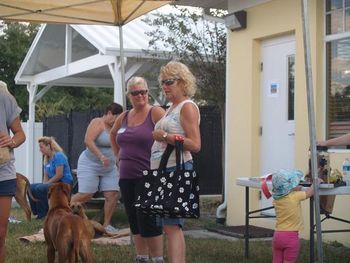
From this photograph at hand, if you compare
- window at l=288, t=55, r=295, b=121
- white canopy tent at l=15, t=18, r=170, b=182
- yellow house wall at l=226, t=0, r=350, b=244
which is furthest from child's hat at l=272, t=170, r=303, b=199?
white canopy tent at l=15, t=18, r=170, b=182

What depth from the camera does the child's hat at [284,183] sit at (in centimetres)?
545

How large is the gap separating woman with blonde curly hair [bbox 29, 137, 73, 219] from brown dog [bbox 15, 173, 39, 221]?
0.45ft

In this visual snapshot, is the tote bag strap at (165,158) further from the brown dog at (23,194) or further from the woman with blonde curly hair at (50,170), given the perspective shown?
the brown dog at (23,194)

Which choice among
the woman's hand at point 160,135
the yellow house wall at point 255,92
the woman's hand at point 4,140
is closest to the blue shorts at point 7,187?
the woman's hand at point 4,140

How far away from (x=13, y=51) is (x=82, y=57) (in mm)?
13494

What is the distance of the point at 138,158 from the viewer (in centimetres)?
581

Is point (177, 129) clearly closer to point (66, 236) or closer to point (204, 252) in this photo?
point (66, 236)

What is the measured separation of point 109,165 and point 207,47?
14.8 feet

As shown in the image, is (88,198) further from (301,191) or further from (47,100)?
(47,100)

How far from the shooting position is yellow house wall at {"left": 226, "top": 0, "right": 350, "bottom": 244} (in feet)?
26.5

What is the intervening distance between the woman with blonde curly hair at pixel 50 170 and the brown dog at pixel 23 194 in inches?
5.5

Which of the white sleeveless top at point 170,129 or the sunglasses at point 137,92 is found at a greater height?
the sunglasses at point 137,92

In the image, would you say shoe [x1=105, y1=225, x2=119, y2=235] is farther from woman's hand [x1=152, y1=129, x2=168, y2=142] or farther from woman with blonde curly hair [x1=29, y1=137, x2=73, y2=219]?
woman's hand [x1=152, y1=129, x2=168, y2=142]

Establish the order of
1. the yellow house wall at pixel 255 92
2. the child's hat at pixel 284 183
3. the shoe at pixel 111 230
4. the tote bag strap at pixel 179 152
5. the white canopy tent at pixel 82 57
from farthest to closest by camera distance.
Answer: the white canopy tent at pixel 82 57 → the shoe at pixel 111 230 → the yellow house wall at pixel 255 92 → the child's hat at pixel 284 183 → the tote bag strap at pixel 179 152
